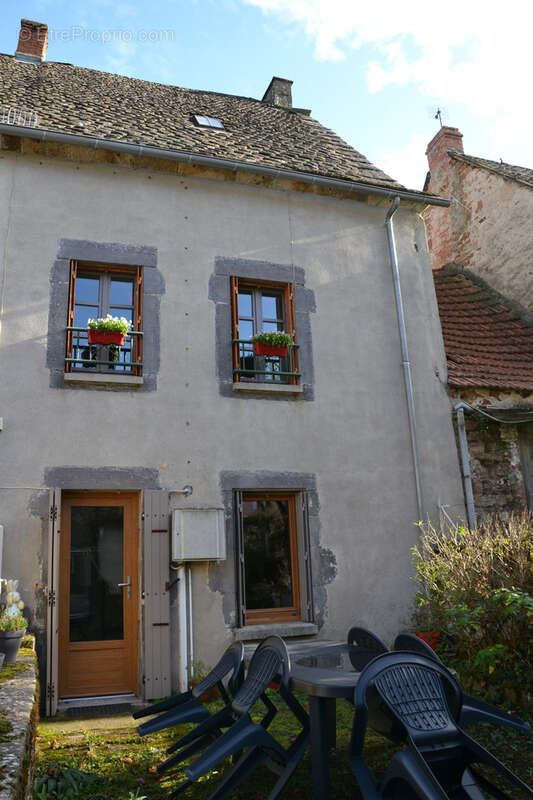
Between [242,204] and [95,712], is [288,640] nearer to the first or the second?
[95,712]

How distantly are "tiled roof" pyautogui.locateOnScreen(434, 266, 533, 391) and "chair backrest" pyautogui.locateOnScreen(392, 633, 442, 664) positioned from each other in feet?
16.6

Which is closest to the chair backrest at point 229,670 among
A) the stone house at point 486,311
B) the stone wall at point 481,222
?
the stone house at point 486,311

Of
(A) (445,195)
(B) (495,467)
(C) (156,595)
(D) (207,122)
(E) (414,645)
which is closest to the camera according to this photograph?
(E) (414,645)

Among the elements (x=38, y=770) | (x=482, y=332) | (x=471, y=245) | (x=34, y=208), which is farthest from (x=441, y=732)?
(x=471, y=245)

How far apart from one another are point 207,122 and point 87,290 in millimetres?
3712

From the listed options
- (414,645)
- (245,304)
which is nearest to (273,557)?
(245,304)

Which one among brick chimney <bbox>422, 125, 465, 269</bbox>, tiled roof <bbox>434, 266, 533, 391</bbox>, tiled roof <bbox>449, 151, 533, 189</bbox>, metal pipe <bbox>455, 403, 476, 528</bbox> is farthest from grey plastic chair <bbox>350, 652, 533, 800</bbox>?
brick chimney <bbox>422, 125, 465, 269</bbox>

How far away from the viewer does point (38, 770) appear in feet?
13.4

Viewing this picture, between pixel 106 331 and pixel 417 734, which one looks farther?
pixel 106 331

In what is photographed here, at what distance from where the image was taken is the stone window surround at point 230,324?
7400 mm

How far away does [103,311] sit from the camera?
729 cm

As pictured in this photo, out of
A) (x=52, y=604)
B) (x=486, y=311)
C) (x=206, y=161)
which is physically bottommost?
(x=52, y=604)

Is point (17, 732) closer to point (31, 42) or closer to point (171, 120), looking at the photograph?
point (171, 120)

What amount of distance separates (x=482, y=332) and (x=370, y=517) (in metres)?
4.13
